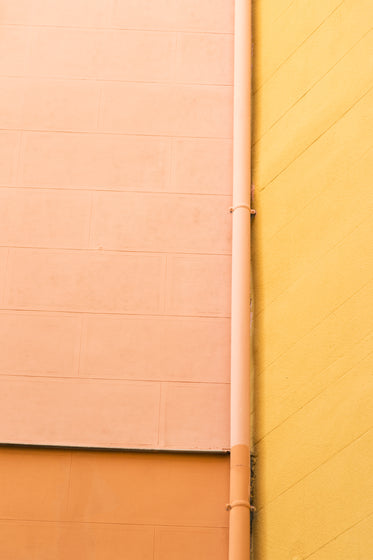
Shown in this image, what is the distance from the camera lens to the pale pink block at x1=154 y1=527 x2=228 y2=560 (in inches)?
104

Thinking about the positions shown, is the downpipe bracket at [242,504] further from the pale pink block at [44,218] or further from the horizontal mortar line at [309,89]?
the horizontal mortar line at [309,89]

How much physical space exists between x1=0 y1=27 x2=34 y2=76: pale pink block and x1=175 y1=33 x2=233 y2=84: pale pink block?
624 millimetres

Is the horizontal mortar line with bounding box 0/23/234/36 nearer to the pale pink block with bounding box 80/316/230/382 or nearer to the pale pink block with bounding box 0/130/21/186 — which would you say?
the pale pink block with bounding box 0/130/21/186

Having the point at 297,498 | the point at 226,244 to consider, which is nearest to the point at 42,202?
the point at 226,244

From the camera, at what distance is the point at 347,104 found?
2.80m

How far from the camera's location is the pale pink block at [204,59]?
3395 mm

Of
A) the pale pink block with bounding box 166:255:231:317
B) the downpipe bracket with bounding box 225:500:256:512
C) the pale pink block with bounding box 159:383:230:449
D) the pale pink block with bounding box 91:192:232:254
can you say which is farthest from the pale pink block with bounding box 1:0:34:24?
the downpipe bracket with bounding box 225:500:256:512

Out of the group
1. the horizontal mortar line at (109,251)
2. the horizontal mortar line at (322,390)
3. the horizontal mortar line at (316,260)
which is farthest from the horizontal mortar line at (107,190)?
the horizontal mortar line at (322,390)

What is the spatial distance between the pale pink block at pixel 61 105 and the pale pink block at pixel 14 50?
9 centimetres

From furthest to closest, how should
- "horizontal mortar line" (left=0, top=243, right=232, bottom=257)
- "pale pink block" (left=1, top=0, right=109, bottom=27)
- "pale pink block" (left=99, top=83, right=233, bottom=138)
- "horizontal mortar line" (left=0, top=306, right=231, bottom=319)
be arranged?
"pale pink block" (left=1, top=0, right=109, bottom=27)
"pale pink block" (left=99, top=83, right=233, bottom=138)
"horizontal mortar line" (left=0, top=243, right=232, bottom=257)
"horizontal mortar line" (left=0, top=306, right=231, bottom=319)

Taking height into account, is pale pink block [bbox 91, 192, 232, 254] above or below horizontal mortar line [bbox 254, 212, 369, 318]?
above

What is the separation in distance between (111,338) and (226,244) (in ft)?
1.79

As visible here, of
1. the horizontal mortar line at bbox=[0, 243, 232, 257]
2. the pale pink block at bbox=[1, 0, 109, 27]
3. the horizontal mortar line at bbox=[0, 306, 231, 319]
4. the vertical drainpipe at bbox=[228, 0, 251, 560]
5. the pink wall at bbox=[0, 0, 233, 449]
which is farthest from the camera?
the pale pink block at bbox=[1, 0, 109, 27]

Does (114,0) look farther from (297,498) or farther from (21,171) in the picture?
(297,498)
